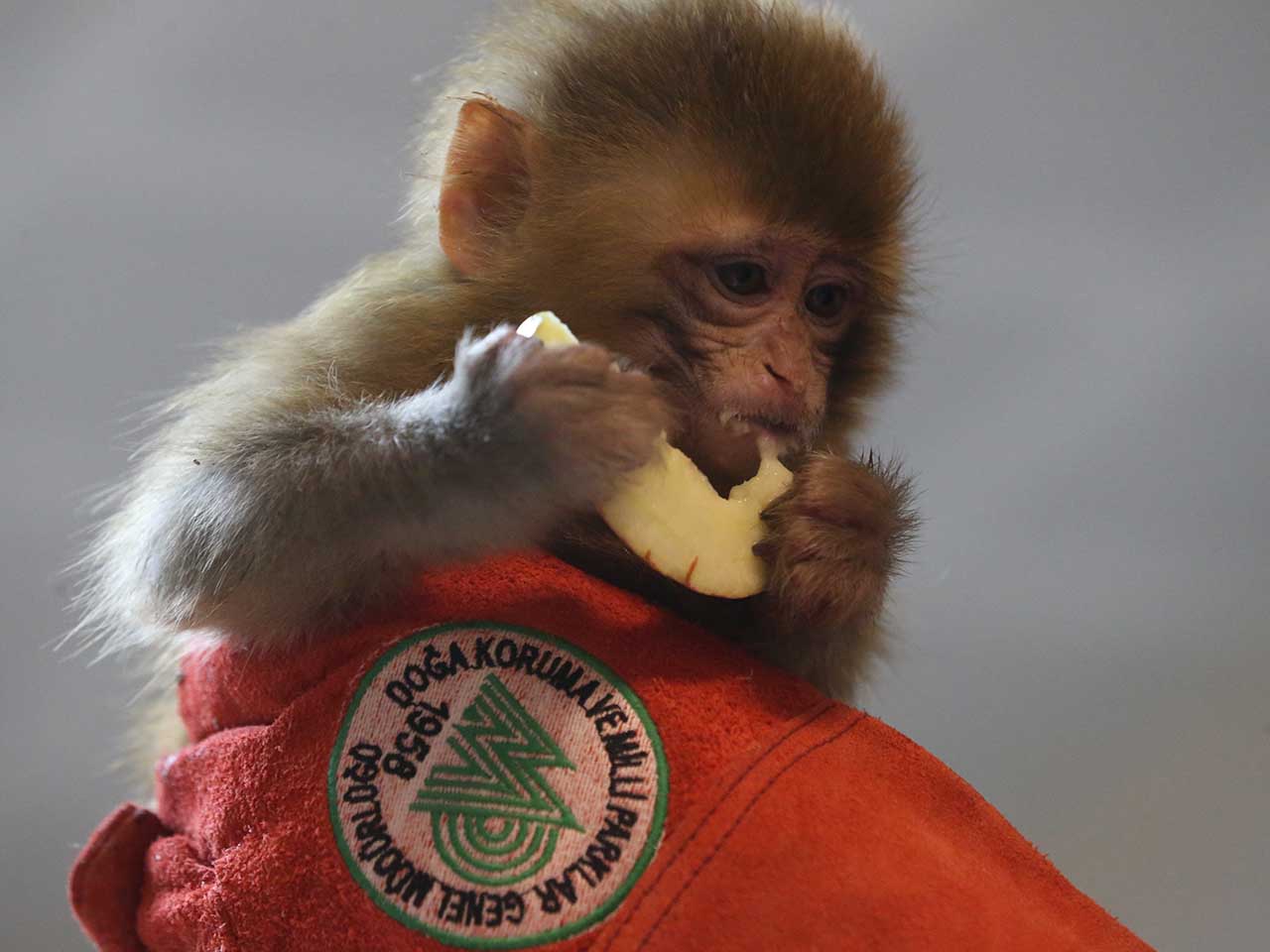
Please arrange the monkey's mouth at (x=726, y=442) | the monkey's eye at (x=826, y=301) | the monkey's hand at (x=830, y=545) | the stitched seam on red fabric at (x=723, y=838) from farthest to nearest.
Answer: the monkey's eye at (x=826, y=301), the monkey's mouth at (x=726, y=442), the monkey's hand at (x=830, y=545), the stitched seam on red fabric at (x=723, y=838)

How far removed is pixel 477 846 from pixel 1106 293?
6.81 feet

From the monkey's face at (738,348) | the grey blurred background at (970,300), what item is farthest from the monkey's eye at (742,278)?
the grey blurred background at (970,300)

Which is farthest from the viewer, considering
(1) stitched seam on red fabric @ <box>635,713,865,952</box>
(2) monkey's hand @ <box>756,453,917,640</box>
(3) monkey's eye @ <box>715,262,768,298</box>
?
(3) monkey's eye @ <box>715,262,768,298</box>

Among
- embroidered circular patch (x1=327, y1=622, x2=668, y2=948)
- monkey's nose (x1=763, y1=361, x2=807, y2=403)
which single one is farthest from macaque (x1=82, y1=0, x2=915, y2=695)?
embroidered circular patch (x1=327, y1=622, x2=668, y2=948)

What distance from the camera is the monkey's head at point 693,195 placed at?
1.53m

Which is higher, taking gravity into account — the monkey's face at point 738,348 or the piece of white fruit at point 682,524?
the monkey's face at point 738,348

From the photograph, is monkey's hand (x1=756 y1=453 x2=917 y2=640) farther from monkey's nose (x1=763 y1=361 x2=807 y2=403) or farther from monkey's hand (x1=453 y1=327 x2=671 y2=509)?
monkey's hand (x1=453 y1=327 x2=671 y2=509)

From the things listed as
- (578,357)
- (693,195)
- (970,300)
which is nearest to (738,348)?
(693,195)

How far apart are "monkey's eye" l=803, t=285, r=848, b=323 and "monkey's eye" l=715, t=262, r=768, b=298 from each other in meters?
0.12

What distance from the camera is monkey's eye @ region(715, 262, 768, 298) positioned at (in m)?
1.56

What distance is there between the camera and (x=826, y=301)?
1.74 m

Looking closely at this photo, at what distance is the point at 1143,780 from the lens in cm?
251

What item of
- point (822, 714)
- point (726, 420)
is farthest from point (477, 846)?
point (726, 420)

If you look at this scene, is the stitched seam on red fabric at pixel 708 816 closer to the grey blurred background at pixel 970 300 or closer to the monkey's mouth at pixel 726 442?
the monkey's mouth at pixel 726 442
